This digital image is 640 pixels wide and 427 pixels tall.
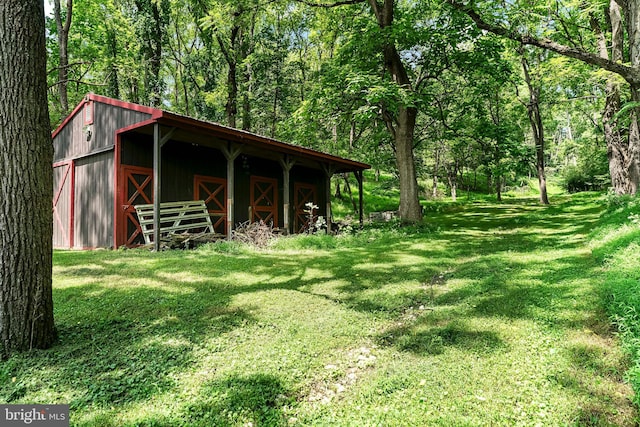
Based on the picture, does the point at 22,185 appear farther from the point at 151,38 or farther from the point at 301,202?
the point at 151,38

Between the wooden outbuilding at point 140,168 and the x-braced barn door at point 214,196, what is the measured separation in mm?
34

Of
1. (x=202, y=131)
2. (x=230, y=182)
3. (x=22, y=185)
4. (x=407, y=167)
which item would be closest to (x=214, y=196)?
(x=230, y=182)

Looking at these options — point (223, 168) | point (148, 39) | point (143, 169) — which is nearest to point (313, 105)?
point (223, 168)

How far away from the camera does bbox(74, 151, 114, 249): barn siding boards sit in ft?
32.7

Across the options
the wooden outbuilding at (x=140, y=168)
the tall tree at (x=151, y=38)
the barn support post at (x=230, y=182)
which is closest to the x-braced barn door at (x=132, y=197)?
the wooden outbuilding at (x=140, y=168)

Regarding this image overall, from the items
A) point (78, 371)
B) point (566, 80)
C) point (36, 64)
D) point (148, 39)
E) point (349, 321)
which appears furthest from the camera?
point (148, 39)

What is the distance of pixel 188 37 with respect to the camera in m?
25.7

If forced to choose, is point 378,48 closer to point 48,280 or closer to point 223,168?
point 223,168

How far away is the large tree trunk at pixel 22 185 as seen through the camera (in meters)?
2.86

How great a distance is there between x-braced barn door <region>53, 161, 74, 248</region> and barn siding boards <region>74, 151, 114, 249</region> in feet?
0.97

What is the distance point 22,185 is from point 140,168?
7776mm

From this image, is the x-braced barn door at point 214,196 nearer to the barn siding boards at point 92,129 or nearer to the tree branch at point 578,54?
the barn siding boards at point 92,129

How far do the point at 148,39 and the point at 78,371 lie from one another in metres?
22.6

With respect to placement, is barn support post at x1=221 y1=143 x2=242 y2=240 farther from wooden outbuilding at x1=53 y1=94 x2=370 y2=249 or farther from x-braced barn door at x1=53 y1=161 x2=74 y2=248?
x-braced barn door at x1=53 y1=161 x2=74 y2=248
